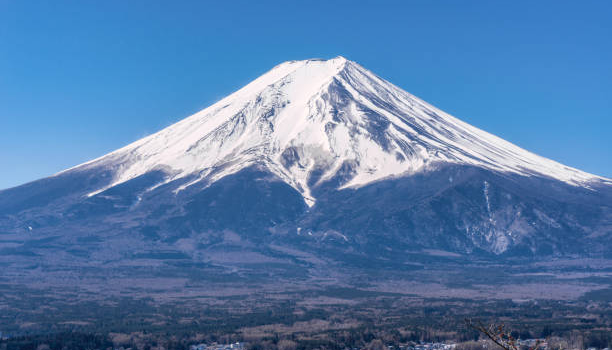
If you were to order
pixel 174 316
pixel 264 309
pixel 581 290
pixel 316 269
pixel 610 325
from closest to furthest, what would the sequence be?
pixel 610 325 → pixel 174 316 → pixel 264 309 → pixel 581 290 → pixel 316 269

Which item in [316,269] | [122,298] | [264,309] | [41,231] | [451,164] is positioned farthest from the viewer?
[451,164]

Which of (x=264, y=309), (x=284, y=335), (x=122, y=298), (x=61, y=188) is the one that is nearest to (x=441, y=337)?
(x=284, y=335)

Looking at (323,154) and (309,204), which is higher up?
(323,154)

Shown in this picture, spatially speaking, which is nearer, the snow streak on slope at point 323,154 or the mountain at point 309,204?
the mountain at point 309,204

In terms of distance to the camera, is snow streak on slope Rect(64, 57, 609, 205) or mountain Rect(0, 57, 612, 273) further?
snow streak on slope Rect(64, 57, 609, 205)

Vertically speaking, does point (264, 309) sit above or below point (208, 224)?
below

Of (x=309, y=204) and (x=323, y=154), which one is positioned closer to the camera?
(x=309, y=204)

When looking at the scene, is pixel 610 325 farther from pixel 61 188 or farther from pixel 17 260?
pixel 61 188

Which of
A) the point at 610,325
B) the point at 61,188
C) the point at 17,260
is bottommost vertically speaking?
the point at 610,325
